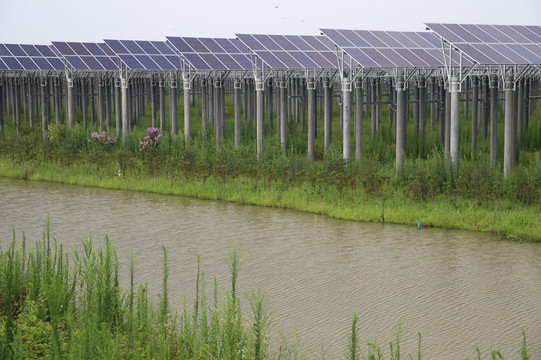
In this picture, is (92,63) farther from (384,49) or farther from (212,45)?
(384,49)

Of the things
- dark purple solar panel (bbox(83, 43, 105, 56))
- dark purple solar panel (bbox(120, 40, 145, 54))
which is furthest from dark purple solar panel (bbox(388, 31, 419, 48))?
dark purple solar panel (bbox(83, 43, 105, 56))

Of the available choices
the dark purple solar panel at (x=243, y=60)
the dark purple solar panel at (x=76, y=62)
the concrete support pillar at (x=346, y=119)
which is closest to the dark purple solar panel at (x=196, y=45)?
the dark purple solar panel at (x=243, y=60)

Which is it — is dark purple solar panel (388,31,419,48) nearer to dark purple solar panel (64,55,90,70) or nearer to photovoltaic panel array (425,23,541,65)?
photovoltaic panel array (425,23,541,65)

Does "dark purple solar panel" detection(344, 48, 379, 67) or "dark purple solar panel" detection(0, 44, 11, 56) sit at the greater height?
"dark purple solar panel" detection(0, 44, 11, 56)

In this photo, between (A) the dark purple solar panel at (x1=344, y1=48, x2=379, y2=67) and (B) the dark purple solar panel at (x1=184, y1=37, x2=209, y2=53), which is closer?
(A) the dark purple solar panel at (x1=344, y1=48, x2=379, y2=67)

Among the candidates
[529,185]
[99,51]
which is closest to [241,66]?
[99,51]

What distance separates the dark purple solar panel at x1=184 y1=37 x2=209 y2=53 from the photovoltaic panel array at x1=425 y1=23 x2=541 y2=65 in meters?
8.67

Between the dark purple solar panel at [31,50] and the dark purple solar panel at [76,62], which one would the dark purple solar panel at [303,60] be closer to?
the dark purple solar panel at [76,62]

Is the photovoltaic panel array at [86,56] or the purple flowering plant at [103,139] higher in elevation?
the photovoltaic panel array at [86,56]

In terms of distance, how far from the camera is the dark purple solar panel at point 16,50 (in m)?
32.6

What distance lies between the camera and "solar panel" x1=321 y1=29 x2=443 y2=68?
728 inches

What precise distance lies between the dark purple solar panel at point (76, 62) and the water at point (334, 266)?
11079mm

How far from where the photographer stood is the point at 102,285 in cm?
690

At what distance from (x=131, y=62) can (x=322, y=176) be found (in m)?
10.5
